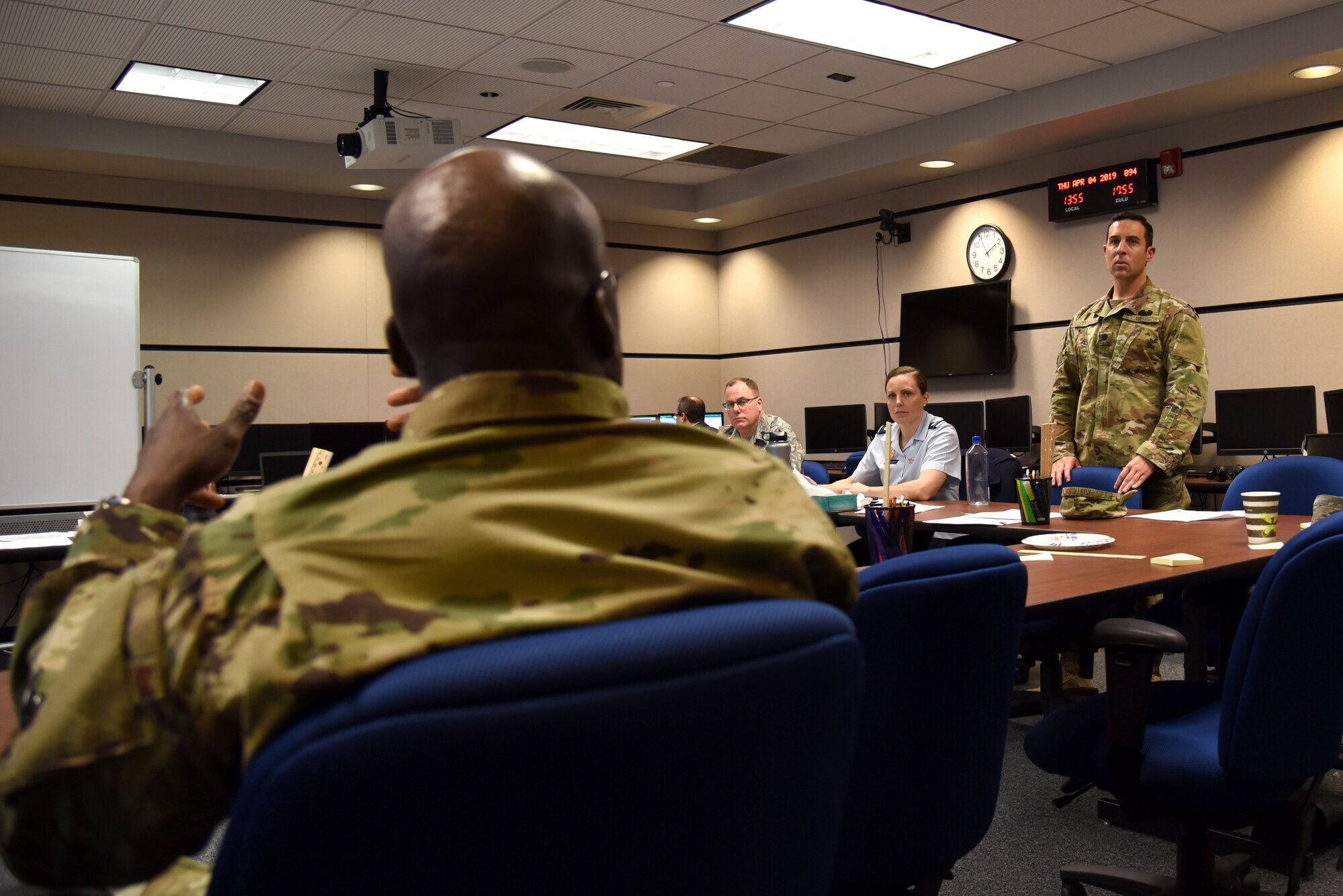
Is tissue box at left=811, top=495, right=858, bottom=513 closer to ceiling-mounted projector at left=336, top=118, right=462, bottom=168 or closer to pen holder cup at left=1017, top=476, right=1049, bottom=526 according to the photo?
pen holder cup at left=1017, top=476, right=1049, bottom=526

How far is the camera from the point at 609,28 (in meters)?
5.02

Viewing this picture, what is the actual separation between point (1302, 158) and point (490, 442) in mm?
6115

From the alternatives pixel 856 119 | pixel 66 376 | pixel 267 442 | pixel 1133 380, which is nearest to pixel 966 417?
pixel 856 119

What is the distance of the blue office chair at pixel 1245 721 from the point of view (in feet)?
4.85

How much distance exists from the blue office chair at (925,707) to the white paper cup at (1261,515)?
1.21 metres

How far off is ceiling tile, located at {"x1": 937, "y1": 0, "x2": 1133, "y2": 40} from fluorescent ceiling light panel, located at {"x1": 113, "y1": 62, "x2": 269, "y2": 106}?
3605mm

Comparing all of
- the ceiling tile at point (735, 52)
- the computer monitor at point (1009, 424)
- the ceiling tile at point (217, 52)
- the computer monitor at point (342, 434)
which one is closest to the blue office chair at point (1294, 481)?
the ceiling tile at point (735, 52)

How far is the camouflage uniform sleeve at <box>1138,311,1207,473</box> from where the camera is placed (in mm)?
3486

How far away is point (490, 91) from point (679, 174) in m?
2.28

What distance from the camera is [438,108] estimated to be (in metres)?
6.25

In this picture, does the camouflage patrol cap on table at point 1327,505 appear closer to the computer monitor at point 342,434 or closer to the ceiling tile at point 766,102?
the ceiling tile at point 766,102

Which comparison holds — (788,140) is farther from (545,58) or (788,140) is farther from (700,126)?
(545,58)

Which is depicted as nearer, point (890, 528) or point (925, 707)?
point (925, 707)

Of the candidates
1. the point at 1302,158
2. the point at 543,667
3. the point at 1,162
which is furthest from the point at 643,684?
the point at 1,162
